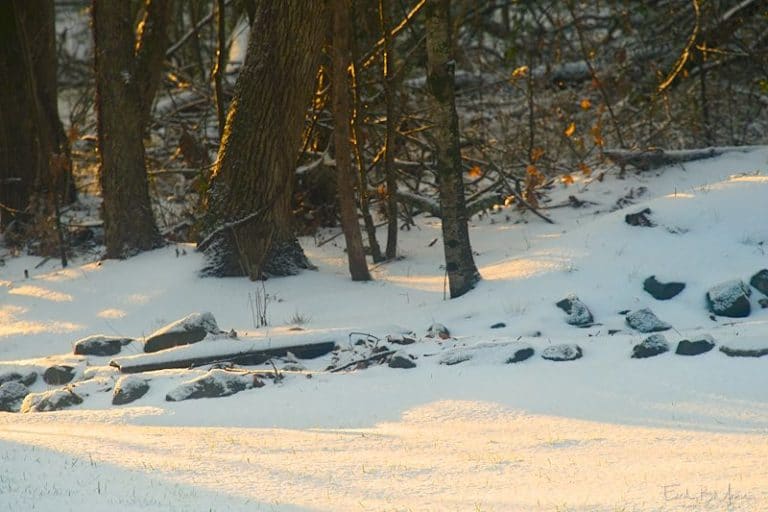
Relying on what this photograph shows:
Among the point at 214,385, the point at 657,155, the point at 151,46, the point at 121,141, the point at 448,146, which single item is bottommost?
the point at 214,385

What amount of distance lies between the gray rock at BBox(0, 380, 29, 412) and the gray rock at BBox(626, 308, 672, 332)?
4.80 meters

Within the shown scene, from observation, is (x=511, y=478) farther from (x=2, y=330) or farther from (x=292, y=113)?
(x=2, y=330)

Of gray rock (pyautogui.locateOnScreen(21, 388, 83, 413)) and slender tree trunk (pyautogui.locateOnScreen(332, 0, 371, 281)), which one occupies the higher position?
slender tree trunk (pyautogui.locateOnScreen(332, 0, 371, 281))

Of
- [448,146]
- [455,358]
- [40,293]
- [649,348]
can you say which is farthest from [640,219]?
[40,293]

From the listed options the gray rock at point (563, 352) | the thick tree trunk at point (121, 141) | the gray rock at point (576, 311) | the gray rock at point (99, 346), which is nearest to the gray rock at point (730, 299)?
the gray rock at point (576, 311)

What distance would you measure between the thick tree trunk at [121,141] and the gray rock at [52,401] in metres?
4.36

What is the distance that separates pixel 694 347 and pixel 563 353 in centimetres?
92

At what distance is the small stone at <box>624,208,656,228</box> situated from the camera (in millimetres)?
10289

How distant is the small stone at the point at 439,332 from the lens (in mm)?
8891

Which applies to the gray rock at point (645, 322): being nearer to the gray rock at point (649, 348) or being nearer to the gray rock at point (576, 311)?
the gray rock at point (576, 311)

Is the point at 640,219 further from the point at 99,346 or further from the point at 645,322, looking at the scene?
the point at 99,346

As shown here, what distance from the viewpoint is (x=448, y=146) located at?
962 cm

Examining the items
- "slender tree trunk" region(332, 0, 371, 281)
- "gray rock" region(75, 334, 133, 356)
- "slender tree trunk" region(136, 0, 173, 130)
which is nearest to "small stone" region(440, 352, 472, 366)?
"gray rock" region(75, 334, 133, 356)

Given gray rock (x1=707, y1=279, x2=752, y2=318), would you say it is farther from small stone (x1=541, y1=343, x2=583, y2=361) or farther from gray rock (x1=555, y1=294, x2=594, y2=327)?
small stone (x1=541, y1=343, x2=583, y2=361)
